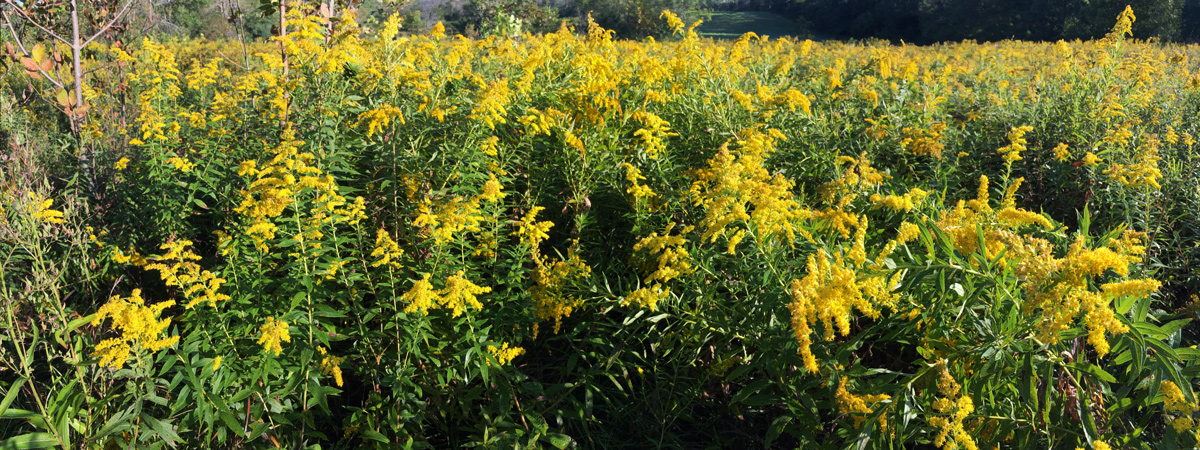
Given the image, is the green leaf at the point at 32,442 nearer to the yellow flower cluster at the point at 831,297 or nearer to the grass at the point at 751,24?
the yellow flower cluster at the point at 831,297

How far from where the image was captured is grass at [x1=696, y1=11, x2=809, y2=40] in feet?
112

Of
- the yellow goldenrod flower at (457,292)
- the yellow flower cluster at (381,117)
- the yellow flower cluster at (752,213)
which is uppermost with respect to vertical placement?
the yellow flower cluster at (381,117)

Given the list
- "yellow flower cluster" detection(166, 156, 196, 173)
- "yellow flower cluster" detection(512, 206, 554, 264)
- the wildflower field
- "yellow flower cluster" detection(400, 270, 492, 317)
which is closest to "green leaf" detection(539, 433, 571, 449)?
the wildflower field

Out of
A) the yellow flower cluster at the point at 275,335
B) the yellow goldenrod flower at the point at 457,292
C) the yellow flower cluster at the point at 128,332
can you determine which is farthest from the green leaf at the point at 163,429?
the yellow goldenrod flower at the point at 457,292

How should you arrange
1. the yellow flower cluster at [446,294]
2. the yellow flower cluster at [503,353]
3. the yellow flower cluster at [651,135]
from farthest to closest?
the yellow flower cluster at [651,135]
the yellow flower cluster at [503,353]
the yellow flower cluster at [446,294]

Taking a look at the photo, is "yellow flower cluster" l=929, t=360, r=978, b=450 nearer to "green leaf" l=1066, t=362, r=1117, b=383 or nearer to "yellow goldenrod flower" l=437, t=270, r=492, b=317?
"green leaf" l=1066, t=362, r=1117, b=383

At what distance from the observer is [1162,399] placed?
1.31 meters

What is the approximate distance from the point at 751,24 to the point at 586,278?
37855mm

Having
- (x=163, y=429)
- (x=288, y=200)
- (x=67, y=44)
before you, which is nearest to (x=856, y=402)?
(x=288, y=200)

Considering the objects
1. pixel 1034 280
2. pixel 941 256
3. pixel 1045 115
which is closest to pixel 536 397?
pixel 941 256

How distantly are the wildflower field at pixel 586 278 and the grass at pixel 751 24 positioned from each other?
30925 millimetres

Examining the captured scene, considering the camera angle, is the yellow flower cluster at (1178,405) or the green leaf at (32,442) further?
the green leaf at (32,442)

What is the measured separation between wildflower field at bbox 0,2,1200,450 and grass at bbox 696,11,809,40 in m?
30.9

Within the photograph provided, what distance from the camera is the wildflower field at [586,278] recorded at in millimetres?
1587
